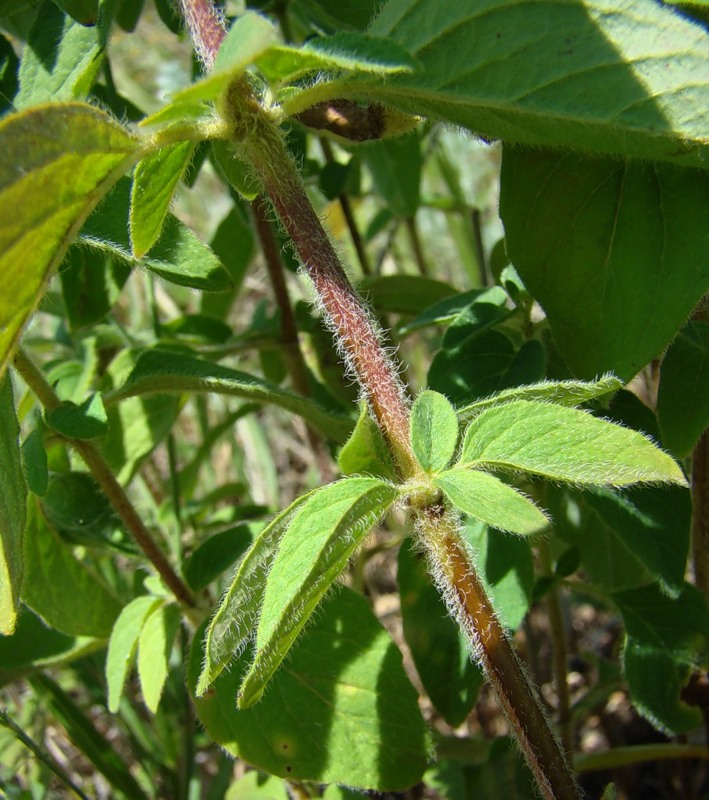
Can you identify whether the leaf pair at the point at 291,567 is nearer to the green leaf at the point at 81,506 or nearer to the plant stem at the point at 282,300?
the green leaf at the point at 81,506

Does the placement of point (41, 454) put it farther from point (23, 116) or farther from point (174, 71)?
point (174, 71)

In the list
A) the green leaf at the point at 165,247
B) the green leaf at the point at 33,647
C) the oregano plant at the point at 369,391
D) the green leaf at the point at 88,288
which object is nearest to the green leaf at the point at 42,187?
the oregano plant at the point at 369,391

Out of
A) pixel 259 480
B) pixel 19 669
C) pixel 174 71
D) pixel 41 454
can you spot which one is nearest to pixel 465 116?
pixel 41 454

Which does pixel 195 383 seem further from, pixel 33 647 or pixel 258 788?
pixel 258 788

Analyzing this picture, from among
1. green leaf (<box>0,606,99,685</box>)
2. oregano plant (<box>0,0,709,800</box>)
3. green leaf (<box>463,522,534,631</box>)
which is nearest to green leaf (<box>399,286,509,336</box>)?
oregano plant (<box>0,0,709,800</box>)

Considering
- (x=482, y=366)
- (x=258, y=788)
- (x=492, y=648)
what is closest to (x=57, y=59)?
(x=482, y=366)

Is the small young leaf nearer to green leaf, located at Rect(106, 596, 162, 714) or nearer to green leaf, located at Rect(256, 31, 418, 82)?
green leaf, located at Rect(256, 31, 418, 82)

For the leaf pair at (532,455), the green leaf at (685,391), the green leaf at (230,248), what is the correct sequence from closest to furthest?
the leaf pair at (532,455) → the green leaf at (685,391) → the green leaf at (230,248)
